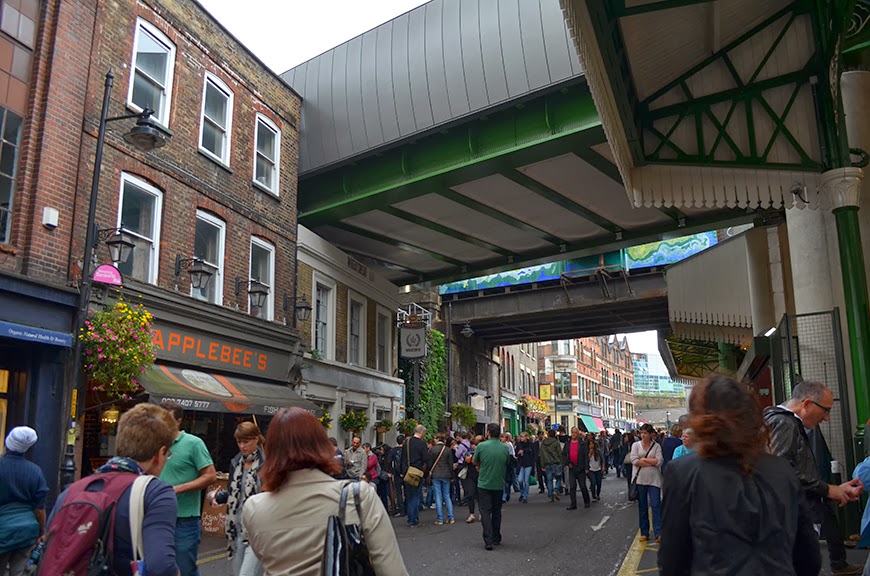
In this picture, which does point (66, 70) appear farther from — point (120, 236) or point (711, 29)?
point (711, 29)

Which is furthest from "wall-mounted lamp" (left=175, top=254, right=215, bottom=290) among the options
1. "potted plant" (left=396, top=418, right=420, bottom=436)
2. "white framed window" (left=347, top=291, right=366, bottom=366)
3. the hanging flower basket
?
"potted plant" (left=396, top=418, right=420, bottom=436)

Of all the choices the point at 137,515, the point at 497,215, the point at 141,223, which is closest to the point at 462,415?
the point at 497,215

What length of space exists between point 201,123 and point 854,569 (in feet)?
46.0

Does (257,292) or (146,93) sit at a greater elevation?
(146,93)

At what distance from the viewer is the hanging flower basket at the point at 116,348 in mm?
11750

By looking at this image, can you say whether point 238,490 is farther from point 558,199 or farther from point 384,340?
point 384,340

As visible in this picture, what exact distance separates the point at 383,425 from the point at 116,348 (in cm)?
1148

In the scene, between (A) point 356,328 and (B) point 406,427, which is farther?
(B) point 406,427

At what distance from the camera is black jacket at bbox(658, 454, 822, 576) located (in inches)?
100

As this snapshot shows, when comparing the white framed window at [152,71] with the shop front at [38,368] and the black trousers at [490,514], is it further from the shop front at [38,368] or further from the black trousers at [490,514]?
the black trousers at [490,514]

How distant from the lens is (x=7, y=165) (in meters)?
11.2

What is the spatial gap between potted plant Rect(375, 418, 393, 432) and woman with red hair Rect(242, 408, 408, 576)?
1916 cm

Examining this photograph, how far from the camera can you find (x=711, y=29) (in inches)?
366

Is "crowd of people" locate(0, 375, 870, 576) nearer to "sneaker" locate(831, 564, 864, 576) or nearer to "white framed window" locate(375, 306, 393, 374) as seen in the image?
"sneaker" locate(831, 564, 864, 576)
